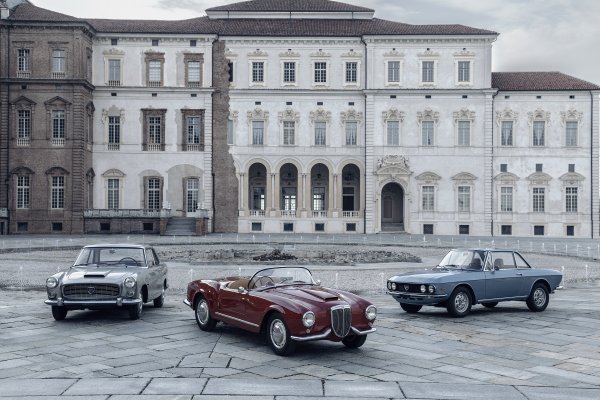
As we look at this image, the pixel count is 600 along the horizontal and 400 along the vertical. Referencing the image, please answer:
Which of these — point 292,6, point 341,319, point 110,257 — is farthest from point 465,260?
point 292,6

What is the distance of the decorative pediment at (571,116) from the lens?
5447 centimetres

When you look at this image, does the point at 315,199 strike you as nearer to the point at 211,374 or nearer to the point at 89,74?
the point at 89,74

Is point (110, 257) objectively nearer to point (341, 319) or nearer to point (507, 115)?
point (341, 319)

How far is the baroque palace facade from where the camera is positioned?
54.3 m

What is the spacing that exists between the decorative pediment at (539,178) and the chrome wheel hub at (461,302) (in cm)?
4075

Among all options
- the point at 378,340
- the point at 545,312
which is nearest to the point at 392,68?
the point at 545,312

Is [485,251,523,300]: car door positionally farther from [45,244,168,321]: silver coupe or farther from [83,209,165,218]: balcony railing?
[83,209,165,218]: balcony railing

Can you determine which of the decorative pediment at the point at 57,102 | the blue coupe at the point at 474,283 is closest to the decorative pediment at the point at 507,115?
the decorative pediment at the point at 57,102

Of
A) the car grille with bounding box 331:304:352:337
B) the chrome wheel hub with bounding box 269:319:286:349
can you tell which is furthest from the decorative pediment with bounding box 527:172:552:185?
the chrome wheel hub with bounding box 269:319:286:349

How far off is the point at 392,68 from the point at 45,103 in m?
24.4

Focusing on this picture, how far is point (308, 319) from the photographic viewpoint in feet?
37.9

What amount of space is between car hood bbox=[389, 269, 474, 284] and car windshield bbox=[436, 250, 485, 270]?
0.98 ft

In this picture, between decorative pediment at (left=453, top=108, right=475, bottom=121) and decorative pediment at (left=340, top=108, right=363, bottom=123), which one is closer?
decorative pediment at (left=453, top=108, right=475, bottom=121)

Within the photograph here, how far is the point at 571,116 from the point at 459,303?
42.7 meters
